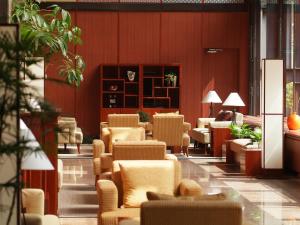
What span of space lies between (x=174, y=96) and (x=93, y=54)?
239 centimetres

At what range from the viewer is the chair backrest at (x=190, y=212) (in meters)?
4.00

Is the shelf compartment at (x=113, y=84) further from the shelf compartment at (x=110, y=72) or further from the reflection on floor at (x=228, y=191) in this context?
the reflection on floor at (x=228, y=191)

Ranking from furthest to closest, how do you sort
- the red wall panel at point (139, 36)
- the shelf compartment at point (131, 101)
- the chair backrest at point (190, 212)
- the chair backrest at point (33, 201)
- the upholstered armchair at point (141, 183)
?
1. the red wall panel at point (139, 36)
2. the shelf compartment at point (131, 101)
3. the upholstered armchair at point (141, 183)
4. the chair backrest at point (33, 201)
5. the chair backrest at point (190, 212)

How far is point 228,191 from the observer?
1003cm

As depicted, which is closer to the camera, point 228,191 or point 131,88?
point 228,191

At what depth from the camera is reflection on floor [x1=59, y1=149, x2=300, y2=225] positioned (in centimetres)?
791

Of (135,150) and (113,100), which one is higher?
(113,100)

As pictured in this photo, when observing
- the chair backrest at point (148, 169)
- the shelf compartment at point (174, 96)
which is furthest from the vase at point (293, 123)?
the shelf compartment at point (174, 96)

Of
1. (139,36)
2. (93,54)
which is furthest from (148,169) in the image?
(139,36)

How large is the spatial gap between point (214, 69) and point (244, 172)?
7828 mm

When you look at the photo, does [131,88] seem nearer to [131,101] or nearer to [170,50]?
[131,101]

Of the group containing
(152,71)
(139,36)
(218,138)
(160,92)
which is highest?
(139,36)

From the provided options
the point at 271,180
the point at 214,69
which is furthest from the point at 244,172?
the point at 214,69

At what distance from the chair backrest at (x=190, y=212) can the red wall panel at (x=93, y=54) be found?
50.0ft
